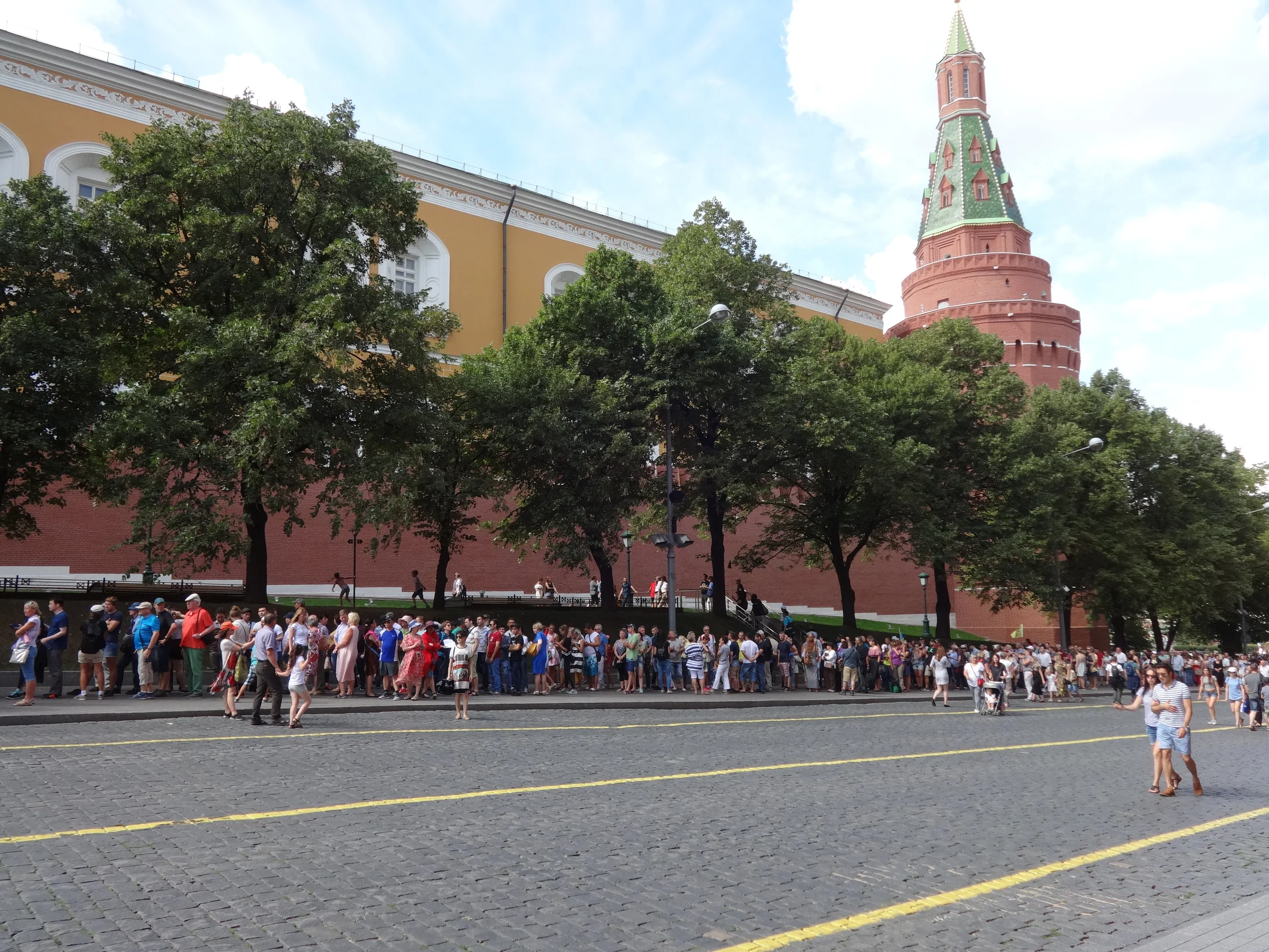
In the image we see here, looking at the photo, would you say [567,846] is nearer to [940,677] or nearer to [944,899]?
[944,899]

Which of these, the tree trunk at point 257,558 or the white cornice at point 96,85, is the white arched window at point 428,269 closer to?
the white cornice at point 96,85

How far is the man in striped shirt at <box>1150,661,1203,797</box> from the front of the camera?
419 inches

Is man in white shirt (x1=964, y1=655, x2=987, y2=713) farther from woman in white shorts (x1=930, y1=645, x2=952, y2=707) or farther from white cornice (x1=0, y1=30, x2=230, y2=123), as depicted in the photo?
white cornice (x1=0, y1=30, x2=230, y2=123)

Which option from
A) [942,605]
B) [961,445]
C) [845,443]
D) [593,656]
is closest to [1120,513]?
[942,605]

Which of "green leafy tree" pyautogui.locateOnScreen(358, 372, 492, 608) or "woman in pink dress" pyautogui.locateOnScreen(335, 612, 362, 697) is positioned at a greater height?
"green leafy tree" pyautogui.locateOnScreen(358, 372, 492, 608)

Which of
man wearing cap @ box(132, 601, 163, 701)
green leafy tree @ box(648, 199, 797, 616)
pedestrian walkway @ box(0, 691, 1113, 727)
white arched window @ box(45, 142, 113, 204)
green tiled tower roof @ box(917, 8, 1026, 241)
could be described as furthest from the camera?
green tiled tower roof @ box(917, 8, 1026, 241)

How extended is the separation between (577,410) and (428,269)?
56.2ft

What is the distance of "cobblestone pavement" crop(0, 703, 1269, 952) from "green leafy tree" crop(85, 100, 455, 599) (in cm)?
816

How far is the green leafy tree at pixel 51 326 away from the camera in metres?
19.9

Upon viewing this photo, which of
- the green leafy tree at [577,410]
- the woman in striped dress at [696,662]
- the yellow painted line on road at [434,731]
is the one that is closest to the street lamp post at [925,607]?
the woman in striped dress at [696,662]

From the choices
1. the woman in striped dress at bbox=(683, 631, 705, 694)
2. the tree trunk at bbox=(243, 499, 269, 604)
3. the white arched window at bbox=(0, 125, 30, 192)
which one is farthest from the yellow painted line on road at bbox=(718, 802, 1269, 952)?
the white arched window at bbox=(0, 125, 30, 192)

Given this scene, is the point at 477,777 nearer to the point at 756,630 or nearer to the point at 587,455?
the point at 587,455

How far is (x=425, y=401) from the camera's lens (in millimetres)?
24109

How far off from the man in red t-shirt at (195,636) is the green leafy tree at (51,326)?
20.6 feet
